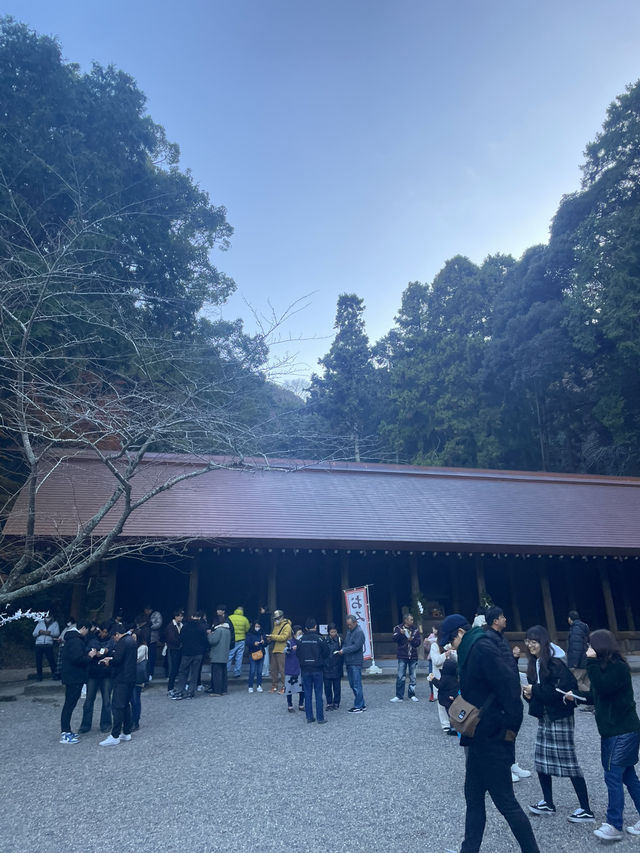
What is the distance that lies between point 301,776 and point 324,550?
7.63 m

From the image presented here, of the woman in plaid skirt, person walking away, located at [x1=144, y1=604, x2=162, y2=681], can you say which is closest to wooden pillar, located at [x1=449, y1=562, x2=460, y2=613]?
person walking away, located at [x1=144, y1=604, x2=162, y2=681]

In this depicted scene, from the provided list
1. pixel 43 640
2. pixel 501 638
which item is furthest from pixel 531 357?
pixel 501 638

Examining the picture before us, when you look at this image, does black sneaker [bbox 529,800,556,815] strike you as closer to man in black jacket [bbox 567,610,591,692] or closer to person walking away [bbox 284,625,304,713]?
man in black jacket [bbox 567,610,591,692]

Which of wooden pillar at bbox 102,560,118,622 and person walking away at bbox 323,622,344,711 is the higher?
wooden pillar at bbox 102,560,118,622

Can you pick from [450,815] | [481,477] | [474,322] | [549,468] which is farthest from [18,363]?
[474,322]

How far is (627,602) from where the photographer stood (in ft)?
53.6

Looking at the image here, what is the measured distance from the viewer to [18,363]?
24.0 feet

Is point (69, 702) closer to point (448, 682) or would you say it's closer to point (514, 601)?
point (448, 682)

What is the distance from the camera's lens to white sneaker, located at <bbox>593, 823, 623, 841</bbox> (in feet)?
12.3

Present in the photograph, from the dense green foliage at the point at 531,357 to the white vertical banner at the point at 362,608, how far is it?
367 inches

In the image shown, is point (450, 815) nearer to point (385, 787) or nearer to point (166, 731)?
point (385, 787)

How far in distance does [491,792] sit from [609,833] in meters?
1.30

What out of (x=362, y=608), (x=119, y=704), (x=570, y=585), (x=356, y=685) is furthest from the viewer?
(x=570, y=585)

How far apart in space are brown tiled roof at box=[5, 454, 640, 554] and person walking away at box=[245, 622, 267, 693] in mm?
2438
